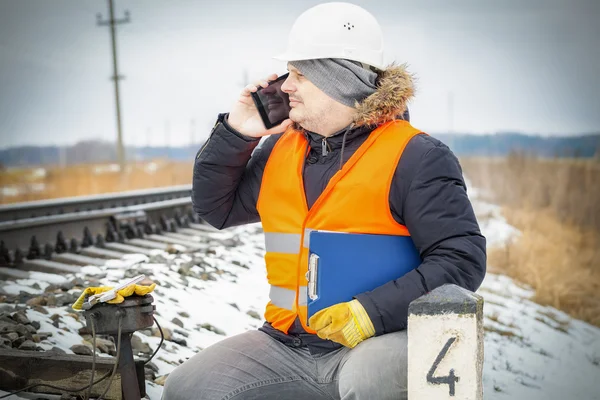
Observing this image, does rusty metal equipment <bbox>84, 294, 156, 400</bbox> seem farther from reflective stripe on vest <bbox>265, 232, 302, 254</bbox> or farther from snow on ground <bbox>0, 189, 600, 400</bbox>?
snow on ground <bbox>0, 189, 600, 400</bbox>

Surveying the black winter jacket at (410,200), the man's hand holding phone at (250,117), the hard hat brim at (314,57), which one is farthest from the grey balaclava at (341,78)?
the man's hand holding phone at (250,117)

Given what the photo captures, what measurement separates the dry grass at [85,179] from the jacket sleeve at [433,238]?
47.3 feet

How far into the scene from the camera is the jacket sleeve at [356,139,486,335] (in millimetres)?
2814

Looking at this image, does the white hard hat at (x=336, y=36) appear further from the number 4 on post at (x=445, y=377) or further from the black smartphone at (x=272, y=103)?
the number 4 on post at (x=445, y=377)

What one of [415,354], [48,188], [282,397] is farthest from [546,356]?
[48,188]

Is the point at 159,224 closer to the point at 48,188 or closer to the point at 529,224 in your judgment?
the point at 529,224

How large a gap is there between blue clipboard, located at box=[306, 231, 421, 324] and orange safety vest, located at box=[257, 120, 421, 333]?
82 mm

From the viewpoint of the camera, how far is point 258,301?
20.4 ft

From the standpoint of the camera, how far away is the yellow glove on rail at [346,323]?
2.81 m

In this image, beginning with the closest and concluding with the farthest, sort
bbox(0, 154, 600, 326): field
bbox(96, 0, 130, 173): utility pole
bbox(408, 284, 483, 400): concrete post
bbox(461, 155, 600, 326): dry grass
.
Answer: bbox(408, 284, 483, 400): concrete post
bbox(461, 155, 600, 326): dry grass
bbox(0, 154, 600, 326): field
bbox(96, 0, 130, 173): utility pole

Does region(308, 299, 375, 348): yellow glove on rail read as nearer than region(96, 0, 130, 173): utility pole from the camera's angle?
Yes

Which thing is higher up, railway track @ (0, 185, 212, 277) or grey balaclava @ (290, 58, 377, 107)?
grey balaclava @ (290, 58, 377, 107)

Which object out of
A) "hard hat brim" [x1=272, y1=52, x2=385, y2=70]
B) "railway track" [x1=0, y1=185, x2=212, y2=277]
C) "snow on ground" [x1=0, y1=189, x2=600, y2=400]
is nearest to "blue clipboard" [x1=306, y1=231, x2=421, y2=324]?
"hard hat brim" [x1=272, y1=52, x2=385, y2=70]

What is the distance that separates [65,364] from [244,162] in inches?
51.7
